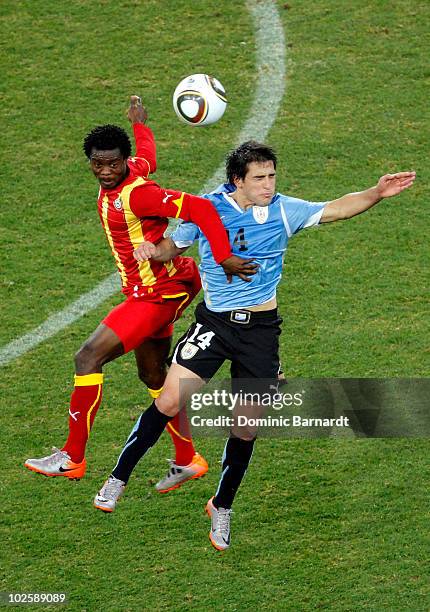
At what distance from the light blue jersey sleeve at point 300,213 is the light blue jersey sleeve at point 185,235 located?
1.74ft

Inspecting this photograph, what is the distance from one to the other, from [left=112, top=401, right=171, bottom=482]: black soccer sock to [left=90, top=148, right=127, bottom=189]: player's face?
1376 mm

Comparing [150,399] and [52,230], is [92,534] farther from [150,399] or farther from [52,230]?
[52,230]

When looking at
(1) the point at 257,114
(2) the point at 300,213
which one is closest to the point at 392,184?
(2) the point at 300,213

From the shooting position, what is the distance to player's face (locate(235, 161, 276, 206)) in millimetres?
7734

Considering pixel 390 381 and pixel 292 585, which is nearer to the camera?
pixel 292 585

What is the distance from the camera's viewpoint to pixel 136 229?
8.20 m

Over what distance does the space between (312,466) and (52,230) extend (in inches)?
143

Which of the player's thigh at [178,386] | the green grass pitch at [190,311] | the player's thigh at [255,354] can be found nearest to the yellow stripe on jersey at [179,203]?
the player's thigh at [255,354]

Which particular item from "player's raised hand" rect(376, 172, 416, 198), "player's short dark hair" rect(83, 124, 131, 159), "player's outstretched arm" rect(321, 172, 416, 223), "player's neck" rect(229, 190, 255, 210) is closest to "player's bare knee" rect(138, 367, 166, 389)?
"player's neck" rect(229, 190, 255, 210)

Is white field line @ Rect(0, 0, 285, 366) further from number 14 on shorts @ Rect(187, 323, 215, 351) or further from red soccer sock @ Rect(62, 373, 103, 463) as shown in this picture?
number 14 on shorts @ Rect(187, 323, 215, 351)

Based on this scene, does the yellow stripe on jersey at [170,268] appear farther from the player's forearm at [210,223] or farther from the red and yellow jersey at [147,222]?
the player's forearm at [210,223]

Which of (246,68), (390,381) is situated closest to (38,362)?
(390,381)

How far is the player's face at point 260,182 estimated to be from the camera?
773cm

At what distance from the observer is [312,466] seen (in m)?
8.88
